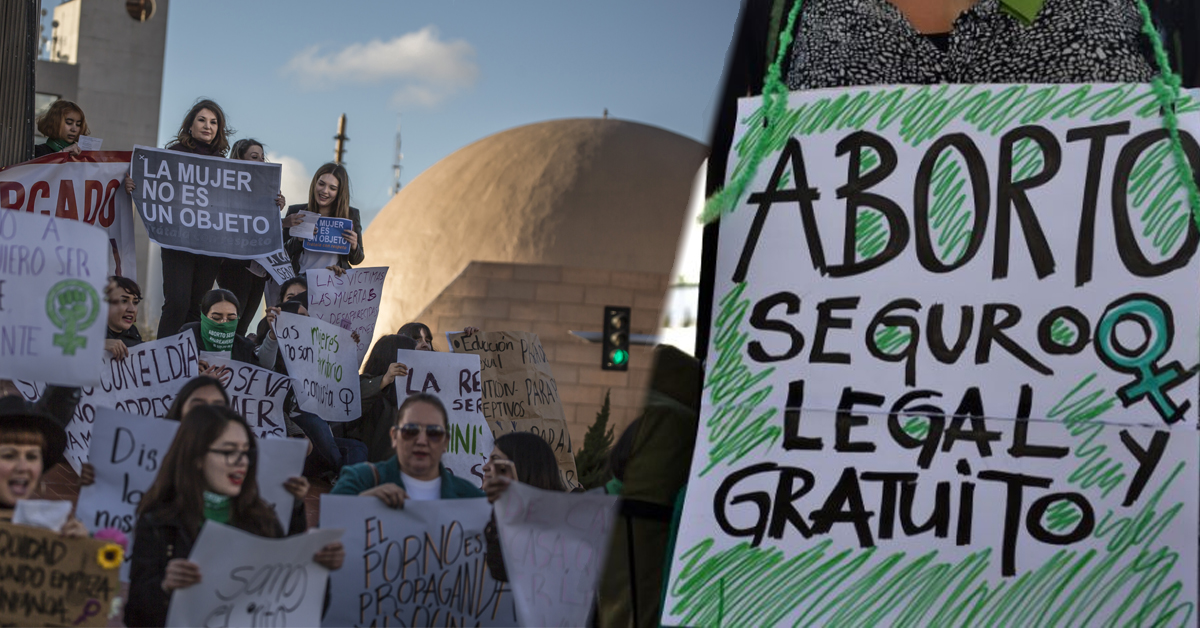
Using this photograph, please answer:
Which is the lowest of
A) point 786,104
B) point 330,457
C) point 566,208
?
point 330,457

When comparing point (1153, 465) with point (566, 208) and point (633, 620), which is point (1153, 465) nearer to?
point (633, 620)

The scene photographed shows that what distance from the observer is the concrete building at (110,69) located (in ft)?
75.6

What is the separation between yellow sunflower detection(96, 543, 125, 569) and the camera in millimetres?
1881

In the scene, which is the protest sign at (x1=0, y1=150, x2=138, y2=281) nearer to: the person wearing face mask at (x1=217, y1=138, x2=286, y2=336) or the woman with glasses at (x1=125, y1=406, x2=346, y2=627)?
the person wearing face mask at (x1=217, y1=138, x2=286, y2=336)

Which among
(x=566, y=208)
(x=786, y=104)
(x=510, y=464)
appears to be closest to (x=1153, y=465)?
(x=786, y=104)

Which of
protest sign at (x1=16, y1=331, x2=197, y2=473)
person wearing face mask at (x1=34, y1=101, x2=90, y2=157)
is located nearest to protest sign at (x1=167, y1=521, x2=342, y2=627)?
protest sign at (x1=16, y1=331, x2=197, y2=473)

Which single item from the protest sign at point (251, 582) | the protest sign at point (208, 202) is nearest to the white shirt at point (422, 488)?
the protest sign at point (251, 582)

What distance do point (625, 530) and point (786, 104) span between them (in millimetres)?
884

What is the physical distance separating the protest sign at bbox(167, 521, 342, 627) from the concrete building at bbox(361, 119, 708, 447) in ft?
38.0

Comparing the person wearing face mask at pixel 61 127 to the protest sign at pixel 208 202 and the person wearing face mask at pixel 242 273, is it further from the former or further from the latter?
the person wearing face mask at pixel 242 273

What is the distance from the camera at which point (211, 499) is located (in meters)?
2.03

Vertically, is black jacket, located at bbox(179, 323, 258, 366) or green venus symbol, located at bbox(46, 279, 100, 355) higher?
green venus symbol, located at bbox(46, 279, 100, 355)

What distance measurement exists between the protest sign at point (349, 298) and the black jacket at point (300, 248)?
0.07 meters

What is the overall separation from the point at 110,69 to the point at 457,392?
21.4 m
